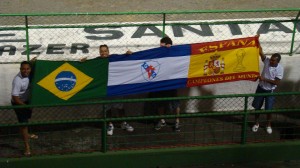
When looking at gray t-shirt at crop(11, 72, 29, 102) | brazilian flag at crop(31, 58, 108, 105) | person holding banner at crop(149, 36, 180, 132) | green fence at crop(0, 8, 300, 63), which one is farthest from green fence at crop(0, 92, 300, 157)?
green fence at crop(0, 8, 300, 63)

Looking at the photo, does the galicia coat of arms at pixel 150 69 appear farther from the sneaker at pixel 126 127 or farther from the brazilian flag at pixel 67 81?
the sneaker at pixel 126 127

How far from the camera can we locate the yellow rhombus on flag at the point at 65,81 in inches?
336

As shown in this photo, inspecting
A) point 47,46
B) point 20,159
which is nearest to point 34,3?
point 47,46

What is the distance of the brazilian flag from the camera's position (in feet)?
27.7

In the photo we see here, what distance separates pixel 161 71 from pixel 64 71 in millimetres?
1821

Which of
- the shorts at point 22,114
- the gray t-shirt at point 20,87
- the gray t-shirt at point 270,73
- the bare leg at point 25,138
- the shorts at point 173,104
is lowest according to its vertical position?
the bare leg at point 25,138

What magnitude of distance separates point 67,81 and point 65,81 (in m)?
0.03

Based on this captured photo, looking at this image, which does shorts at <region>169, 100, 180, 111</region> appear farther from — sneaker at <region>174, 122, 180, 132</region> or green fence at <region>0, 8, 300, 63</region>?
green fence at <region>0, 8, 300, 63</region>

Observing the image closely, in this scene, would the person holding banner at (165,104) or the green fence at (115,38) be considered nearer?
the person holding banner at (165,104)

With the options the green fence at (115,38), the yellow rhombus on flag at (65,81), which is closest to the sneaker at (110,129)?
the yellow rhombus on flag at (65,81)

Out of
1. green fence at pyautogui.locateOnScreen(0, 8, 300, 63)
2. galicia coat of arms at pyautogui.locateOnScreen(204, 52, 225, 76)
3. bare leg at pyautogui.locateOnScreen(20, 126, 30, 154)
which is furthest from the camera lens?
green fence at pyautogui.locateOnScreen(0, 8, 300, 63)

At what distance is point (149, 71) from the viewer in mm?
9164

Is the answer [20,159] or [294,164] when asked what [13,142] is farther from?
[294,164]

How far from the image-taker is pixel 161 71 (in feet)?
30.2
